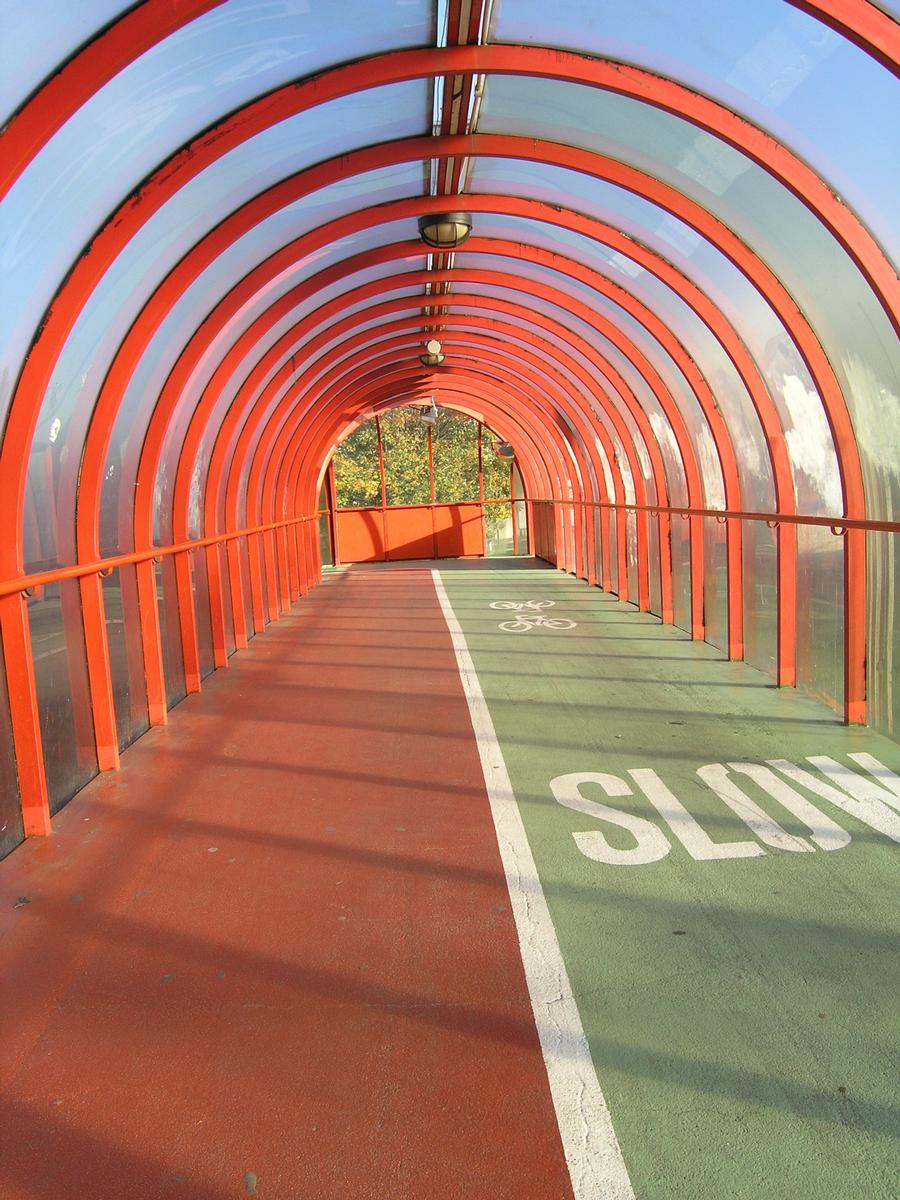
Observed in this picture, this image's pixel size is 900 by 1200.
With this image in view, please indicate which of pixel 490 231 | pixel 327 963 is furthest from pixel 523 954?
pixel 490 231

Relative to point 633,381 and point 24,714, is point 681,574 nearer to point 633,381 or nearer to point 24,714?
point 633,381

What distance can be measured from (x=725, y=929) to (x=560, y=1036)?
105 cm

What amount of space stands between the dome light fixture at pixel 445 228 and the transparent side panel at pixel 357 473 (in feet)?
97.7

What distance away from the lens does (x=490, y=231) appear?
10883 mm

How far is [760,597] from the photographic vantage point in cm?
969

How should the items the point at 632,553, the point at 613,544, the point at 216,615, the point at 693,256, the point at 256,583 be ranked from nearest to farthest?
the point at 693,256 → the point at 216,615 → the point at 256,583 → the point at 632,553 → the point at 613,544

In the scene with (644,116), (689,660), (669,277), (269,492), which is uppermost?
(644,116)

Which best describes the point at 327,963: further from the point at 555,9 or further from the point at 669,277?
the point at 669,277

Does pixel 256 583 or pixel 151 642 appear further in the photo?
pixel 256 583

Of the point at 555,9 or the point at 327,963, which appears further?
the point at 555,9

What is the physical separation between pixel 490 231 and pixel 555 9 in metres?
5.12

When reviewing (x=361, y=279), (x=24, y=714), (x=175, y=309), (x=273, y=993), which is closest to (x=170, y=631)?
(x=175, y=309)

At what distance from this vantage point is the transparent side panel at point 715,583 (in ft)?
35.8

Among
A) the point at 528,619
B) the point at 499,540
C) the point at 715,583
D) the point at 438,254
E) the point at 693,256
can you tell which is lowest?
the point at 499,540
